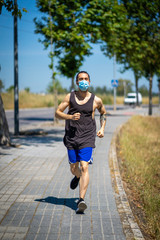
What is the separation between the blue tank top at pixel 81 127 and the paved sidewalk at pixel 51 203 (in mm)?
936

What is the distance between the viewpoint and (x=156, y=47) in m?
14.9

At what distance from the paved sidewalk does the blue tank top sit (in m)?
0.94

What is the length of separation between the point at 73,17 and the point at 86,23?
0.75 m

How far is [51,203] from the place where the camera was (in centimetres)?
444

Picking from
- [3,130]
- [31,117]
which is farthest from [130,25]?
Answer: [31,117]

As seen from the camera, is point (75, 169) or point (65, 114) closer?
point (65, 114)

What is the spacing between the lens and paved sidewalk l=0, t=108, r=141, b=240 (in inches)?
136

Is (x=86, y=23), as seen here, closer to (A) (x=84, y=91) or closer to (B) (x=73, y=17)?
(B) (x=73, y=17)

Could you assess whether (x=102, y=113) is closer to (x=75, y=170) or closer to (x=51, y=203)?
(x=75, y=170)

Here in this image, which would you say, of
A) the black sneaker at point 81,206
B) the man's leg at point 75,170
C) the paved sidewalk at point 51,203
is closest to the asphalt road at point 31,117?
the paved sidewalk at point 51,203

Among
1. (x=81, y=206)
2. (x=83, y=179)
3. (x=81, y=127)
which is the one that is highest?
(x=81, y=127)

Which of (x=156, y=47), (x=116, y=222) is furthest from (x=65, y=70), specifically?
(x=116, y=222)

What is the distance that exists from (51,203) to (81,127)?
127 cm

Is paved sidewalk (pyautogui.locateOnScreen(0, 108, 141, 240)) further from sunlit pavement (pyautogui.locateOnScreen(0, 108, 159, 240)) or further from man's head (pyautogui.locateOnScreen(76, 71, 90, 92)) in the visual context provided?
man's head (pyautogui.locateOnScreen(76, 71, 90, 92))
